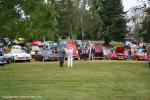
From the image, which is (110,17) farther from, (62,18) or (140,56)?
(140,56)

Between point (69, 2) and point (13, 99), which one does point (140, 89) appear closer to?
point (13, 99)

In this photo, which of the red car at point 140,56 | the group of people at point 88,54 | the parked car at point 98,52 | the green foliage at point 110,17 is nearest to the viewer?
the group of people at point 88,54

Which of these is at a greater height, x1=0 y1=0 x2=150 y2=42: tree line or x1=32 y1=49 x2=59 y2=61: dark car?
x1=0 y1=0 x2=150 y2=42: tree line

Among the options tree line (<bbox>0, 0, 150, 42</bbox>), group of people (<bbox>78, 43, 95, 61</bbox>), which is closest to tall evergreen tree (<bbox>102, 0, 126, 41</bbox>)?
tree line (<bbox>0, 0, 150, 42</bbox>)

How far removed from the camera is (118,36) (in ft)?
269

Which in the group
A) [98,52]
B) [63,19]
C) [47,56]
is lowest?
[47,56]

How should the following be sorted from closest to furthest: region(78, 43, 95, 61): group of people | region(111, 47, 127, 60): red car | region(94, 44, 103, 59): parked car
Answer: region(78, 43, 95, 61): group of people, region(111, 47, 127, 60): red car, region(94, 44, 103, 59): parked car

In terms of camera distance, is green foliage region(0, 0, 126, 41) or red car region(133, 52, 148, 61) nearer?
green foliage region(0, 0, 126, 41)

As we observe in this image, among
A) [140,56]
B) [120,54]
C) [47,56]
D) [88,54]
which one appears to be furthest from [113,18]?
[47,56]

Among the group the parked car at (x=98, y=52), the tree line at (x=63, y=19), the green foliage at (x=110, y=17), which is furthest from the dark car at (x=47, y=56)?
the green foliage at (x=110, y=17)

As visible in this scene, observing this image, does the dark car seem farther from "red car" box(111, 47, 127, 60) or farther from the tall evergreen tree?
the tall evergreen tree

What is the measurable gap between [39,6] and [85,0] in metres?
40.9

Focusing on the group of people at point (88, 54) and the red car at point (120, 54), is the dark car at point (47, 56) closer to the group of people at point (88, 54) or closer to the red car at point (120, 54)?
the group of people at point (88, 54)

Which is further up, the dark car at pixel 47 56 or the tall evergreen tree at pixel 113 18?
the tall evergreen tree at pixel 113 18
